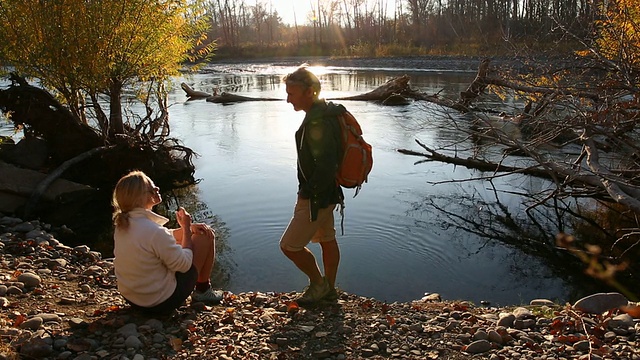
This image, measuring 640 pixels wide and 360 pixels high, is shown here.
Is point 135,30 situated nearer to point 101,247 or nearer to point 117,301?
point 101,247

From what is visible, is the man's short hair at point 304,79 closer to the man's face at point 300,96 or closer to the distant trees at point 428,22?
the man's face at point 300,96

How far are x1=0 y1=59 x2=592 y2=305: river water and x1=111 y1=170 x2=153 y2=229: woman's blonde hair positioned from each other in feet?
8.39

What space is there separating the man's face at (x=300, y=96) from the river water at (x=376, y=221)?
2.63 meters

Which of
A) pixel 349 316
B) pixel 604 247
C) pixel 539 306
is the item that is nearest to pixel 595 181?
pixel 604 247

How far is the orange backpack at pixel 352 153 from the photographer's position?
4.11 metres

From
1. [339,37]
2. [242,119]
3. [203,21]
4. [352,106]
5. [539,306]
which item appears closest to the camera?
[539,306]

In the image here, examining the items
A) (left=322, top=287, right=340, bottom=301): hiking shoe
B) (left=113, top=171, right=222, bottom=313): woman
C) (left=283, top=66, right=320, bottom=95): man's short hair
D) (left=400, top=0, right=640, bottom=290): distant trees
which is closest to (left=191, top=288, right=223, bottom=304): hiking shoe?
(left=113, top=171, right=222, bottom=313): woman

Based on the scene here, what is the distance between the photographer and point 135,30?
10945 millimetres

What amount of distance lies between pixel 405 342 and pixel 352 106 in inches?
641

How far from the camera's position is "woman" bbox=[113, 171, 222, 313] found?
146 inches

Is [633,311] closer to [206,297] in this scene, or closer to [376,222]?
[206,297]

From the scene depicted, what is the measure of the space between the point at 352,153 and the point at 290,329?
1.38 metres

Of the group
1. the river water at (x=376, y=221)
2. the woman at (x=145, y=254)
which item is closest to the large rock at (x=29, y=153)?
the river water at (x=376, y=221)

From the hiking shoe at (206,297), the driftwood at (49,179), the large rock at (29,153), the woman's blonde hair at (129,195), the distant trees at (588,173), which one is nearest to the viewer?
the woman's blonde hair at (129,195)
